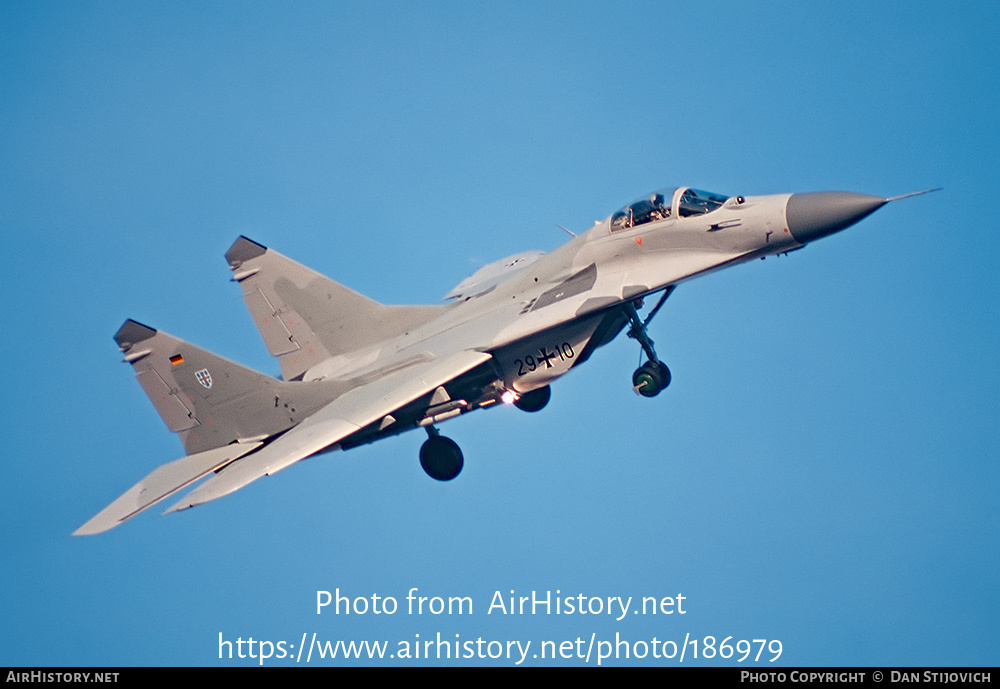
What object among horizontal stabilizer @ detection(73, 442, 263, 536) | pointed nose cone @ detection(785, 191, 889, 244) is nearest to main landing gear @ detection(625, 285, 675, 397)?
pointed nose cone @ detection(785, 191, 889, 244)

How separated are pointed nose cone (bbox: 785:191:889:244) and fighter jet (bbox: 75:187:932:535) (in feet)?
0.06

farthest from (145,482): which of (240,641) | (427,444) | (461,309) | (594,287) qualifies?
(594,287)

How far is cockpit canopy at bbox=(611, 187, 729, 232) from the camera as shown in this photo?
59.7 ft

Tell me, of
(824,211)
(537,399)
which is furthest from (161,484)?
(824,211)

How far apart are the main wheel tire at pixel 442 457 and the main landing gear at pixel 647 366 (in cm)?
306

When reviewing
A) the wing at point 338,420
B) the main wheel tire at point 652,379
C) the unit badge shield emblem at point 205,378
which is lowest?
the main wheel tire at point 652,379

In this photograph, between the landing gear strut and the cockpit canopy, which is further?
the landing gear strut

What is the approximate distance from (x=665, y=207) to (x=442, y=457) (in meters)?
5.18

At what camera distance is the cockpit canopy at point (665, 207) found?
18.2 meters

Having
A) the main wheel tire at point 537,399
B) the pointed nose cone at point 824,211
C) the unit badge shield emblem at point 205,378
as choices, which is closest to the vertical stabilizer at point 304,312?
the main wheel tire at point 537,399

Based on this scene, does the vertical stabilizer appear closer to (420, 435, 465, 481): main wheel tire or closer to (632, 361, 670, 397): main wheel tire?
(420, 435, 465, 481): main wheel tire

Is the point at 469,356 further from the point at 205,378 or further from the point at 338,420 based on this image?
the point at 205,378

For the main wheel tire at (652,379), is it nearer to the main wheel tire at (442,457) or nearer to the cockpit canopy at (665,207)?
the cockpit canopy at (665,207)

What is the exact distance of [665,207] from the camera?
60.4 feet
